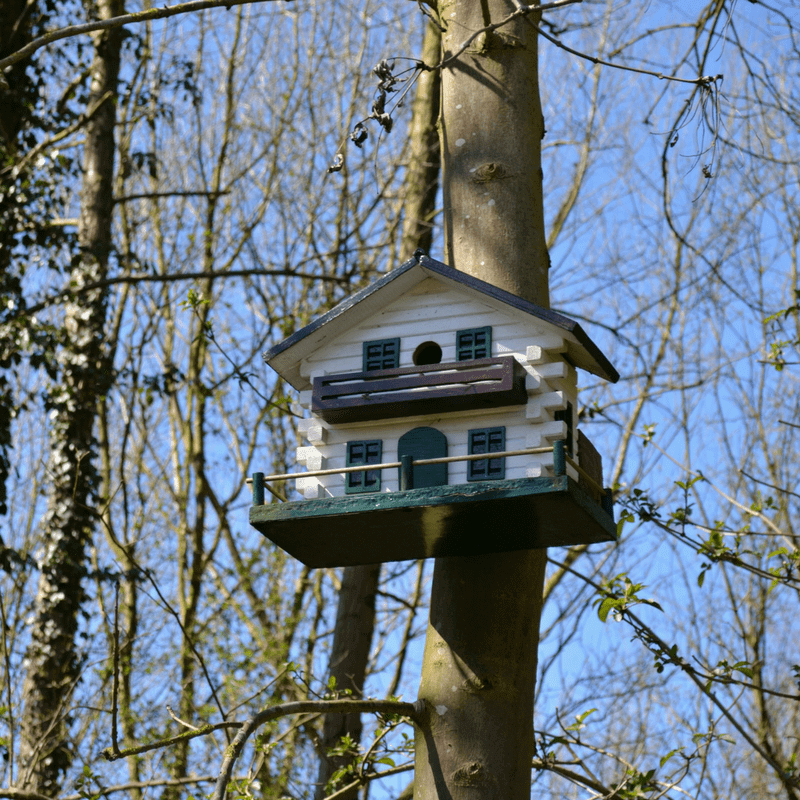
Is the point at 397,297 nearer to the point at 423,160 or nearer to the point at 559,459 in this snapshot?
the point at 559,459

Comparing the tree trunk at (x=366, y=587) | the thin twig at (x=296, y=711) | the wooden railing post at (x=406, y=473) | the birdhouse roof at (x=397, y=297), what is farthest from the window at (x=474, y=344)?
the tree trunk at (x=366, y=587)

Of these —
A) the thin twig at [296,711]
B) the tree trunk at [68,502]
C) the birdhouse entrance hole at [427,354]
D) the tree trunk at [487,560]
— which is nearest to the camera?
the thin twig at [296,711]

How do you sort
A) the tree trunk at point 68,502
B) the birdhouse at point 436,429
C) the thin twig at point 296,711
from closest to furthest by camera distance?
the thin twig at point 296,711 < the birdhouse at point 436,429 < the tree trunk at point 68,502

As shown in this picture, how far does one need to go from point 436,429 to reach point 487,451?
20 centimetres

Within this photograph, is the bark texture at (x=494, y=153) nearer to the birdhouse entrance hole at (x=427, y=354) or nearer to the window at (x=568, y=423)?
the birdhouse entrance hole at (x=427, y=354)

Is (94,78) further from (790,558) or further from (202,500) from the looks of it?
(790,558)

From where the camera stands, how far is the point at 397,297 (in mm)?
3605

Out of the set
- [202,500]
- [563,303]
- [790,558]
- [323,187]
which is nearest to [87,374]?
[202,500]

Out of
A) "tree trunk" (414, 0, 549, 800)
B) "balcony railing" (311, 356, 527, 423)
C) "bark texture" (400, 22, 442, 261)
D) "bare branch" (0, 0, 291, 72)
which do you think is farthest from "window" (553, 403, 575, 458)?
"bark texture" (400, 22, 442, 261)

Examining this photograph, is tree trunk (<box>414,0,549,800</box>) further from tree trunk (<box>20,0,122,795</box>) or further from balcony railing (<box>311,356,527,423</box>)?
tree trunk (<box>20,0,122,795</box>)

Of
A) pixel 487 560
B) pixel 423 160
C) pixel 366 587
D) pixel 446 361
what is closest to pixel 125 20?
pixel 446 361

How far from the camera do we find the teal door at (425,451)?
3.30 meters

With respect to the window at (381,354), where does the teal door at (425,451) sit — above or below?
below

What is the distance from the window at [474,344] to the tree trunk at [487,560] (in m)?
0.25
